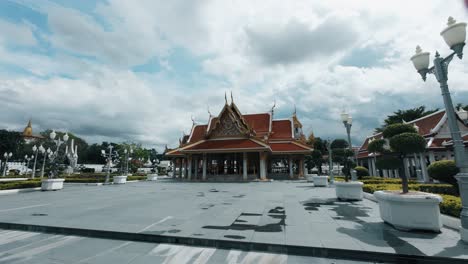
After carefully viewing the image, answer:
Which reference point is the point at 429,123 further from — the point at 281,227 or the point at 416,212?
the point at 281,227

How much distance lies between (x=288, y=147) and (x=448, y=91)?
17.7 m

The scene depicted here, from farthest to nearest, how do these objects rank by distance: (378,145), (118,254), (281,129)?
(281,129) < (378,145) < (118,254)

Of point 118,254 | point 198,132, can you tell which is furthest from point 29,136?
point 118,254

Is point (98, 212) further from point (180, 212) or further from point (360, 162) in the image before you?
point (360, 162)

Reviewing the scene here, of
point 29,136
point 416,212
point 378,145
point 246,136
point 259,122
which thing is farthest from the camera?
point 29,136

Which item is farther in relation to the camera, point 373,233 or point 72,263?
point 373,233

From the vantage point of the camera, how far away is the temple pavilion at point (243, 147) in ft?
65.8

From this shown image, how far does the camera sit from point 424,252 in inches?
124

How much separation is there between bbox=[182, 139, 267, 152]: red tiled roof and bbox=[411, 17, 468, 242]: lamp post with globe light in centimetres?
1482

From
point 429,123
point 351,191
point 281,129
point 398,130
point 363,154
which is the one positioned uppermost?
point 281,129

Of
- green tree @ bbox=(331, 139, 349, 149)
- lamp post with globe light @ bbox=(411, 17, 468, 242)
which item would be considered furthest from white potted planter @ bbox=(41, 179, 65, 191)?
lamp post with globe light @ bbox=(411, 17, 468, 242)

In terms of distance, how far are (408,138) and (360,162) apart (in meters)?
30.4

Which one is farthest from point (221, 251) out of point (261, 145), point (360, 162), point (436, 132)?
point (360, 162)

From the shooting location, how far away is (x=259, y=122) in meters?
25.5
